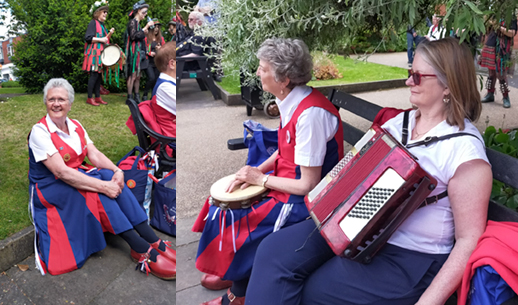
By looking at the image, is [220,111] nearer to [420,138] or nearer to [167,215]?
[167,215]

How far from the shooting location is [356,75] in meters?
9.97

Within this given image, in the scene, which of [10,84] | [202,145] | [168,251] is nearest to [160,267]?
[168,251]

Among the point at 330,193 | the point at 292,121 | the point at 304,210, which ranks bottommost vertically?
the point at 304,210

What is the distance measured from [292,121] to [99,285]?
1246mm

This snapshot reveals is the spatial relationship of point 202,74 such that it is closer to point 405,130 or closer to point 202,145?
point 202,145

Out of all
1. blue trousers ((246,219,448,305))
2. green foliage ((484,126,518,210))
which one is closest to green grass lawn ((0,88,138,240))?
blue trousers ((246,219,448,305))

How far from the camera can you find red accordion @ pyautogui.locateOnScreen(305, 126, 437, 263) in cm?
150

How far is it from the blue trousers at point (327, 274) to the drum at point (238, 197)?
31 cm

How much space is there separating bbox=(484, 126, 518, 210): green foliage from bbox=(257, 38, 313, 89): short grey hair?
120 cm

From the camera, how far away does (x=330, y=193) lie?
170cm

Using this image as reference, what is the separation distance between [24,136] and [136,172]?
59 centimetres

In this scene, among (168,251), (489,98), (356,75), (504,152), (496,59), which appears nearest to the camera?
(168,251)

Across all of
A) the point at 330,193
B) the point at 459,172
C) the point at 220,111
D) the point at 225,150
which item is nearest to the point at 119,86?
the point at 330,193

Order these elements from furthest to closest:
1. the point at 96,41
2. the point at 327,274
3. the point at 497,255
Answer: the point at 96,41, the point at 327,274, the point at 497,255
